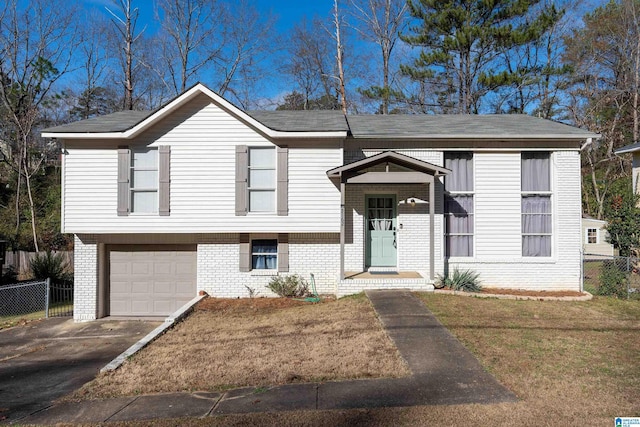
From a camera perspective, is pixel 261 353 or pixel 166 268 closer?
pixel 261 353

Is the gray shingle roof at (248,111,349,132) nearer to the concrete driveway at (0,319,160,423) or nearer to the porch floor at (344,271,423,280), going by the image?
the porch floor at (344,271,423,280)

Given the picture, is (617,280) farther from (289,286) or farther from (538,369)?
(289,286)

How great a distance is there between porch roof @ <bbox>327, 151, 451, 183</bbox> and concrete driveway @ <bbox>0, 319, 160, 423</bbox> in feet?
22.0

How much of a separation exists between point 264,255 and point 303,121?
428 cm

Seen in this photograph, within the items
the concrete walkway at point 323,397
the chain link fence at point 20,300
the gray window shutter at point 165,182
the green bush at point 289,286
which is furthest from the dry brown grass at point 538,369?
the chain link fence at point 20,300

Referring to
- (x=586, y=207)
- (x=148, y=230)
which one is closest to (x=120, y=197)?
(x=148, y=230)

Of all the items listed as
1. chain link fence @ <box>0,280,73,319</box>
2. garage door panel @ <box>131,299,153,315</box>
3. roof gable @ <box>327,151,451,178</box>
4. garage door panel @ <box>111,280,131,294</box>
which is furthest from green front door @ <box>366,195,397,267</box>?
chain link fence @ <box>0,280,73,319</box>

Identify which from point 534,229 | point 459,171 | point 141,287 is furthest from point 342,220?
point 141,287

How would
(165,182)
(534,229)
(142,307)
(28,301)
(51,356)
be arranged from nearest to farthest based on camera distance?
(51,356) < (165,182) < (534,229) < (142,307) < (28,301)

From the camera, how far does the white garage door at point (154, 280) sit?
12094 millimetres

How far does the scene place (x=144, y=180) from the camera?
445 inches

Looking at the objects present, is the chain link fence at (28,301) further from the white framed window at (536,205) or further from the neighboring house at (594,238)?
the neighboring house at (594,238)

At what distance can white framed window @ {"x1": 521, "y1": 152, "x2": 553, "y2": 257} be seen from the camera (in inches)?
467

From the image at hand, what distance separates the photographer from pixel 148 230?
36.7 ft
